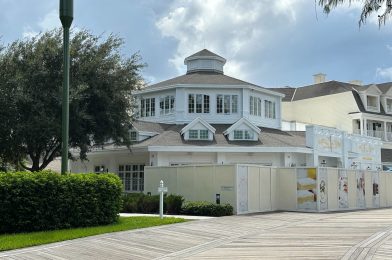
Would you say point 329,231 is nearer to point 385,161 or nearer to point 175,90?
point 175,90

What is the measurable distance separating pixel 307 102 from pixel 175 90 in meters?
25.1

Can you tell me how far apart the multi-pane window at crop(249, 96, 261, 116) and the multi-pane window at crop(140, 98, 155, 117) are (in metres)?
7.72

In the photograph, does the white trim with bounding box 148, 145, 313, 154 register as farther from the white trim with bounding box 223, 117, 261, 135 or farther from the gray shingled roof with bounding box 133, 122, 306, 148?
the white trim with bounding box 223, 117, 261, 135

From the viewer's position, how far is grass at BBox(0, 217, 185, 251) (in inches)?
504

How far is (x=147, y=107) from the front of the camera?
41.7 meters

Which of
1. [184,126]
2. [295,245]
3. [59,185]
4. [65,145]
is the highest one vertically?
[184,126]

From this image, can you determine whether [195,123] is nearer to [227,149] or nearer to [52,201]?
[227,149]

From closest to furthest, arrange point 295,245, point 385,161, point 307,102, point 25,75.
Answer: point 295,245
point 25,75
point 385,161
point 307,102

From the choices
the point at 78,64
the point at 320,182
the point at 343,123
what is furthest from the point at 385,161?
the point at 78,64

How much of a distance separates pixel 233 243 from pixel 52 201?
5651 mm

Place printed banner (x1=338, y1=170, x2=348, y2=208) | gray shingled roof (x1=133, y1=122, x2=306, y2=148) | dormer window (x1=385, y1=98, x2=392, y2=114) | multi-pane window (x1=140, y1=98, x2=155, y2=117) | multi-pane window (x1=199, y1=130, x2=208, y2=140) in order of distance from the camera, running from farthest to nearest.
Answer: dormer window (x1=385, y1=98, x2=392, y2=114)
multi-pane window (x1=140, y1=98, x2=155, y2=117)
multi-pane window (x1=199, y1=130, x2=208, y2=140)
gray shingled roof (x1=133, y1=122, x2=306, y2=148)
printed banner (x1=338, y1=170, x2=348, y2=208)

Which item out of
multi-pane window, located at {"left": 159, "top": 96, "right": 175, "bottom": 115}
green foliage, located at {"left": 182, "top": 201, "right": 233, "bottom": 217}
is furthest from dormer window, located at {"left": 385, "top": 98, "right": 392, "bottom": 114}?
green foliage, located at {"left": 182, "top": 201, "right": 233, "bottom": 217}

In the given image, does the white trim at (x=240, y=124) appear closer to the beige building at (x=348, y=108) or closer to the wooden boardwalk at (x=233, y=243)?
the wooden boardwalk at (x=233, y=243)

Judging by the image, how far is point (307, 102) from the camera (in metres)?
59.2
